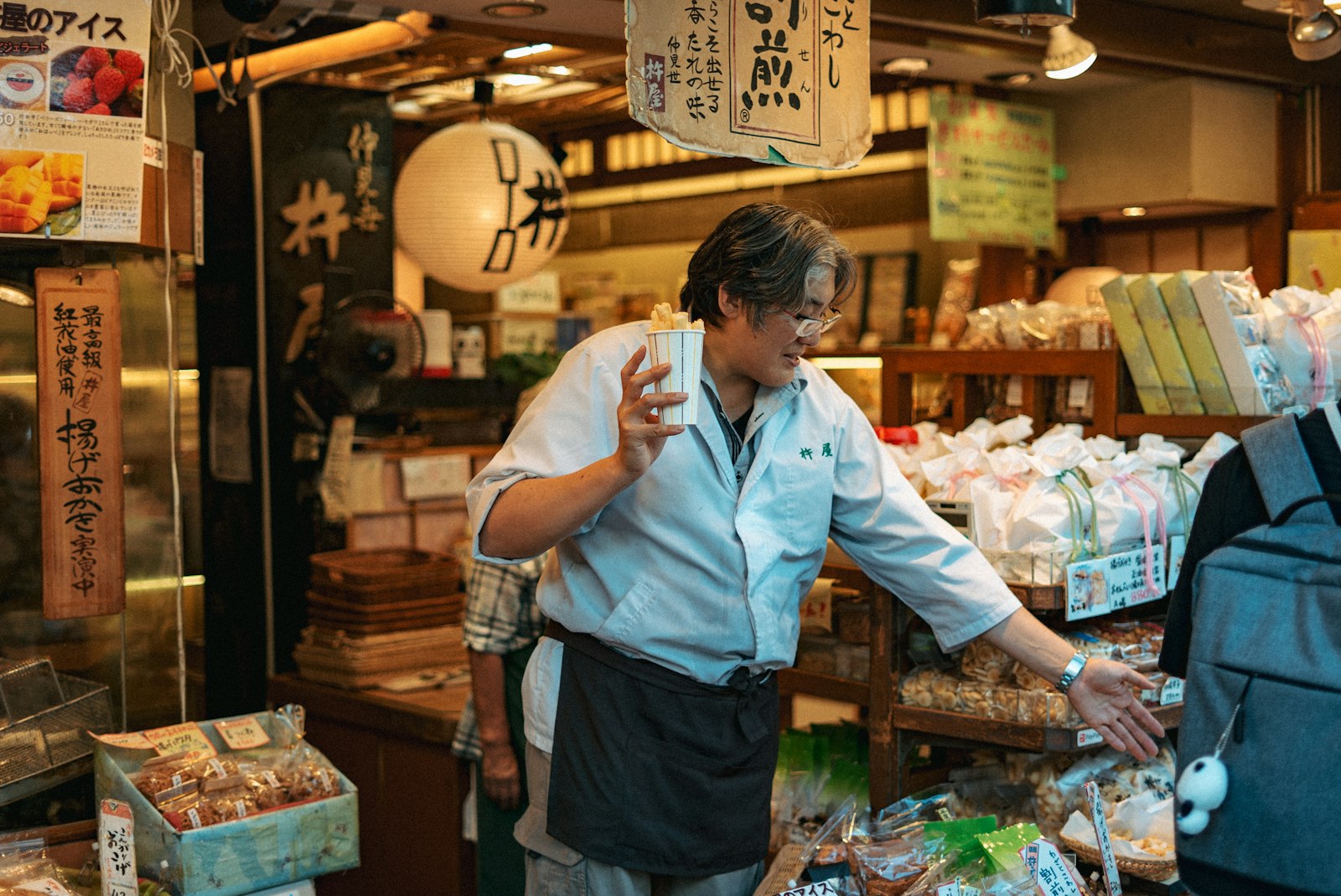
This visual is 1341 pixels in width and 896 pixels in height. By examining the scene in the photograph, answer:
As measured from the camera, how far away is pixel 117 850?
90.4 inches

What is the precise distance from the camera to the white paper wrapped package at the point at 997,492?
268 centimetres

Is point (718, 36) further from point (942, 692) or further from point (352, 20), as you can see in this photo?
point (352, 20)

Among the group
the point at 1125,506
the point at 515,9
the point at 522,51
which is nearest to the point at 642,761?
the point at 1125,506

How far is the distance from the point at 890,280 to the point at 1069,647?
4.51 m

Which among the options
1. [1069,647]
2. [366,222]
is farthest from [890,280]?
[1069,647]

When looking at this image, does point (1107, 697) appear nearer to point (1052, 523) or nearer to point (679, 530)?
point (1052, 523)

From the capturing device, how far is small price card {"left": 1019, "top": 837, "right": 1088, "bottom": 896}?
226cm

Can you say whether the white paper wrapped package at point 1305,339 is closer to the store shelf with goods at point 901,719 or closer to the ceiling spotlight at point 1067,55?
the store shelf with goods at point 901,719

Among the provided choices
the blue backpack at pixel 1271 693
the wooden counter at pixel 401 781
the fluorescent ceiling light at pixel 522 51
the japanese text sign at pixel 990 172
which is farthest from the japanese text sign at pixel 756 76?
the fluorescent ceiling light at pixel 522 51

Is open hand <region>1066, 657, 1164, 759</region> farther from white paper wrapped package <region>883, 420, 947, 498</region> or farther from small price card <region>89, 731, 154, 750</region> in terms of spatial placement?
small price card <region>89, 731, 154, 750</region>

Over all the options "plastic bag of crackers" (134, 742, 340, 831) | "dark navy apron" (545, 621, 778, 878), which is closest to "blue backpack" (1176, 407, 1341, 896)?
"dark navy apron" (545, 621, 778, 878)

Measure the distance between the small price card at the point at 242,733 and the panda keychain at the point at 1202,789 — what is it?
1.84 meters

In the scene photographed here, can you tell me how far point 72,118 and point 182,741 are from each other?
1.26 metres

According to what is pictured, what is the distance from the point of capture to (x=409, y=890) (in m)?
4.05
